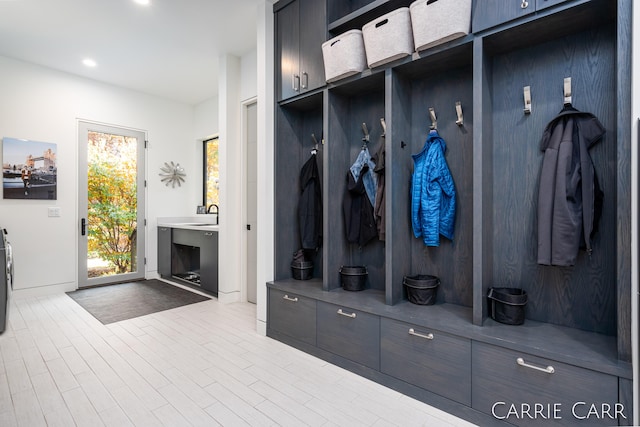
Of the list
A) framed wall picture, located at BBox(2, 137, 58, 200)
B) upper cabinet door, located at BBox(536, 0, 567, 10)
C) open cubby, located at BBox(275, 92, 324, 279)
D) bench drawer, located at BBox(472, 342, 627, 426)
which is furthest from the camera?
framed wall picture, located at BBox(2, 137, 58, 200)

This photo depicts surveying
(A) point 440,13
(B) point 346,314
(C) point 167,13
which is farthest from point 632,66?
(C) point 167,13

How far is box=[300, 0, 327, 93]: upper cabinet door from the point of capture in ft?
8.50

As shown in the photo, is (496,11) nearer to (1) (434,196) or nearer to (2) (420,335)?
(1) (434,196)

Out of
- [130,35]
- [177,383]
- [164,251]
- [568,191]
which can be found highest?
[130,35]

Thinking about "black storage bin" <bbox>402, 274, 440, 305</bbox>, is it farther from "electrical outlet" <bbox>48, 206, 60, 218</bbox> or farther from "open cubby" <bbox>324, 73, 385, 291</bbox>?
"electrical outlet" <bbox>48, 206, 60, 218</bbox>

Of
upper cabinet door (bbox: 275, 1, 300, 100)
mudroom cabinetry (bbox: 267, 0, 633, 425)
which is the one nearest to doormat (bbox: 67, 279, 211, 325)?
mudroom cabinetry (bbox: 267, 0, 633, 425)

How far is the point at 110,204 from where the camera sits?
4914 millimetres

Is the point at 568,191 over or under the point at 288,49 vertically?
under

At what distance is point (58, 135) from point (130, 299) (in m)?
2.44

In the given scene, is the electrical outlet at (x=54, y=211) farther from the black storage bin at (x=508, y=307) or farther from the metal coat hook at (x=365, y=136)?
the black storage bin at (x=508, y=307)

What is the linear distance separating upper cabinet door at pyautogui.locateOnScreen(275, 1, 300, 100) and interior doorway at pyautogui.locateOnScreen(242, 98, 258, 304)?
1.15 m

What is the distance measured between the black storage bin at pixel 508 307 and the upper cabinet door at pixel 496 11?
4.98 ft

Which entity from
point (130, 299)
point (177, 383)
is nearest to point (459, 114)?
point (177, 383)

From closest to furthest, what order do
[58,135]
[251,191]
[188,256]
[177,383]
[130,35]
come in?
[177,383]
[130,35]
[251,191]
[58,135]
[188,256]
